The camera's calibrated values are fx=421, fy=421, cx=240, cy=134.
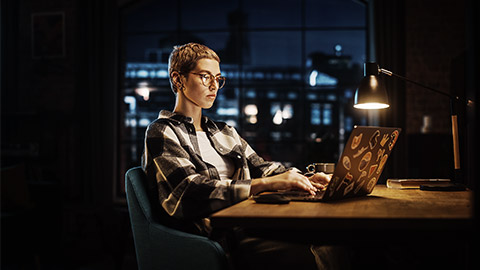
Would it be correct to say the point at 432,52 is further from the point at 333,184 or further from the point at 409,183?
the point at 333,184

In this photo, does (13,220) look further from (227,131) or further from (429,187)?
(429,187)

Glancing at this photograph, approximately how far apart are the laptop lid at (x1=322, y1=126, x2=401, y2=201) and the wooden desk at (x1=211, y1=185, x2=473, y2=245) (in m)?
0.10

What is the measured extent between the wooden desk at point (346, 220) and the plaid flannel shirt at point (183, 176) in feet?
0.56

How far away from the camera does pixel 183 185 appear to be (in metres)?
1.41

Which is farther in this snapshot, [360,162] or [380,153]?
[380,153]

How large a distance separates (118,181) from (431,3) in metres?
4.10

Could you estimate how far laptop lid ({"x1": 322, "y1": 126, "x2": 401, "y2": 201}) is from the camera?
1.25 m

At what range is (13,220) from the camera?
3.42 metres

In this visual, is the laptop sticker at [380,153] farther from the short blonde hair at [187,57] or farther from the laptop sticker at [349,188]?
the short blonde hair at [187,57]

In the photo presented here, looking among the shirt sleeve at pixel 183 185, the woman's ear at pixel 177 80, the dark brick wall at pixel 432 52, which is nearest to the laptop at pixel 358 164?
the shirt sleeve at pixel 183 185

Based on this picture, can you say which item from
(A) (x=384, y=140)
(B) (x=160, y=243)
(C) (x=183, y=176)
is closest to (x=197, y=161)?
(C) (x=183, y=176)

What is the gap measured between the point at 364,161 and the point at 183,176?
60 centimetres

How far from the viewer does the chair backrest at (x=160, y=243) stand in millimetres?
1303

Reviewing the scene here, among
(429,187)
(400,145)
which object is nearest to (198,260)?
(429,187)
